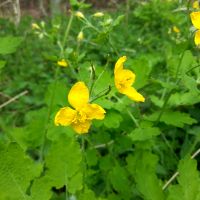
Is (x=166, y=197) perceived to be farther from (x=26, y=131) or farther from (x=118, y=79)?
(x=26, y=131)

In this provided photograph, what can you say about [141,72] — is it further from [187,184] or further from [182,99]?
[187,184]

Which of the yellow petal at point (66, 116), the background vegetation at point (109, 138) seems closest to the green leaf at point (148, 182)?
the background vegetation at point (109, 138)

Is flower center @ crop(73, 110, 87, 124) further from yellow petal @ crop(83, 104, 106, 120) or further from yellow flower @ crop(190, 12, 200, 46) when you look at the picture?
yellow flower @ crop(190, 12, 200, 46)

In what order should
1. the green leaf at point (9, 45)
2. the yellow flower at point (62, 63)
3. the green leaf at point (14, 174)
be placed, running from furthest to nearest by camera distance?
the yellow flower at point (62, 63), the green leaf at point (9, 45), the green leaf at point (14, 174)

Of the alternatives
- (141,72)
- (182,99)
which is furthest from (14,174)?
(182,99)

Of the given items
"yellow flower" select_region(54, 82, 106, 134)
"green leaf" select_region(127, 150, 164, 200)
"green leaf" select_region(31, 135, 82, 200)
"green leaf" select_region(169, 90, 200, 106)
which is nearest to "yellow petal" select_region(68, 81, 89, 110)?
"yellow flower" select_region(54, 82, 106, 134)

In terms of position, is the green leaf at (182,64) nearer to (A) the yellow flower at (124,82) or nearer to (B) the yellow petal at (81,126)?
(A) the yellow flower at (124,82)
